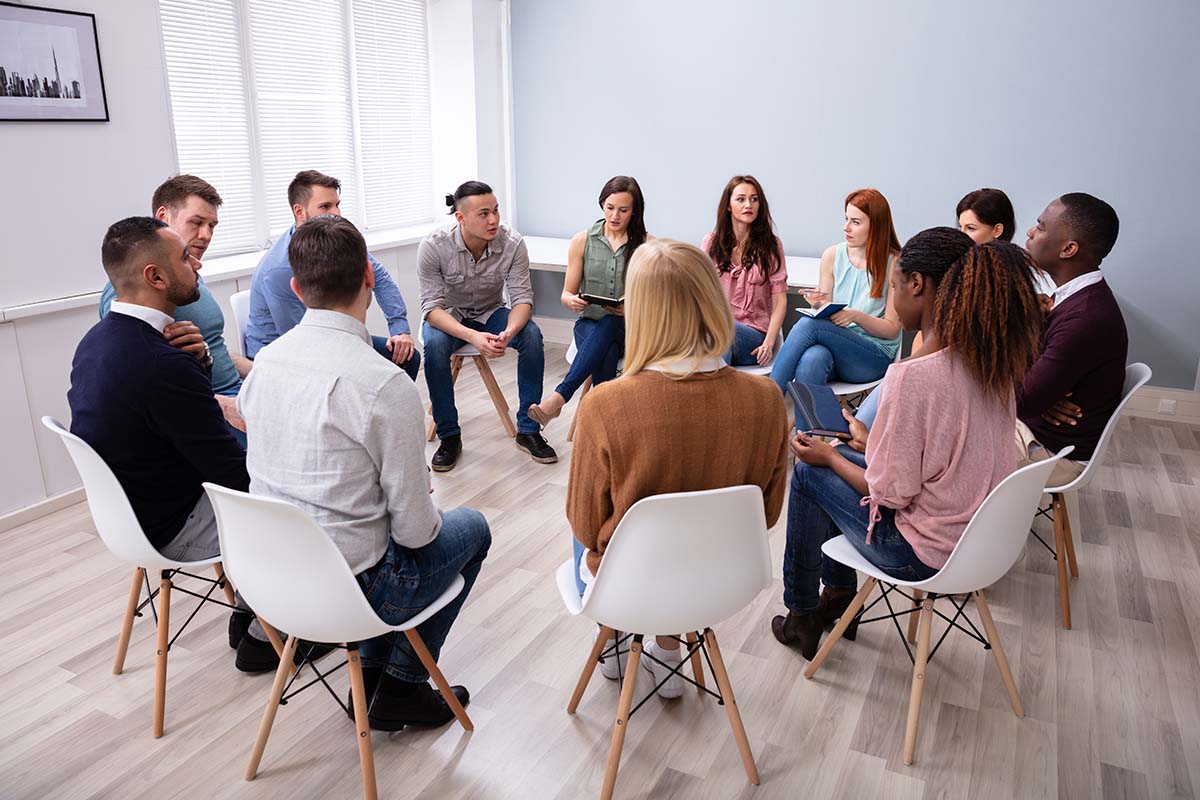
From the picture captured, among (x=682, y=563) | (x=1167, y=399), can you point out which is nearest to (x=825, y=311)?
(x=682, y=563)

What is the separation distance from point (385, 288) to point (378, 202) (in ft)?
6.21

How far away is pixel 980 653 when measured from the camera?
2.63 metres

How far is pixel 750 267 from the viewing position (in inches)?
161

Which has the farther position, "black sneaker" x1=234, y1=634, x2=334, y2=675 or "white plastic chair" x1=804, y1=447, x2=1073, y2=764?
"black sneaker" x1=234, y1=634, x2=334, y2=675

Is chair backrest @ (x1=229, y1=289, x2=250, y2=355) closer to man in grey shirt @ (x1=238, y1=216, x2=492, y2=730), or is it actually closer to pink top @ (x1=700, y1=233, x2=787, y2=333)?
man in grey shirt @ (x1=238, y1=216, x2=492, y2=730)

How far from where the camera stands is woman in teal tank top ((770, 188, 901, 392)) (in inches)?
145

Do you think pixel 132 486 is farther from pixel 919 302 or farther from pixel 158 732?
pixel 919 302

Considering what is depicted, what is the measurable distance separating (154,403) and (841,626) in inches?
73.4

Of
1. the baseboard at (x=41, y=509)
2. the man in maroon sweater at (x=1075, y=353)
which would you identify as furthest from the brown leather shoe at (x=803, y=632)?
the baseboard at (x=41, y=509)

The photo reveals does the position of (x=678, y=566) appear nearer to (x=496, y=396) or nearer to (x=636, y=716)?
(x=636, y=716)

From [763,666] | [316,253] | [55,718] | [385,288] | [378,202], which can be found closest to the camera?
[316,253]

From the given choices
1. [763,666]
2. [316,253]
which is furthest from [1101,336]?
[316,253]

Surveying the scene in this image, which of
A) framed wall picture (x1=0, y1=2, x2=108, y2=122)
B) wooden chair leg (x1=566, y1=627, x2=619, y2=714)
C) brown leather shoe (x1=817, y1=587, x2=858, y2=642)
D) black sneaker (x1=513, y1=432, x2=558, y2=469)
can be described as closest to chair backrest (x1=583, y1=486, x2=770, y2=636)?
wooden chair leg (x1=566, y1=627, x2=619, y2=714)

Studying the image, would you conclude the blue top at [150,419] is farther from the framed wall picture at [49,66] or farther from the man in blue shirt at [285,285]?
the framed wall picture at [49,66]
